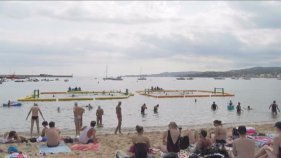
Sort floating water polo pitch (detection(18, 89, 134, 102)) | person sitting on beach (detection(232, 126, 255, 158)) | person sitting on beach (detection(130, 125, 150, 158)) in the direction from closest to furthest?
person sitting on beach (detection(232, 126, 255, 158))
person sitting on beach (detection(130, 125, 150, 158))
floating water polo pitch (detection(18, 89, 134, 102))

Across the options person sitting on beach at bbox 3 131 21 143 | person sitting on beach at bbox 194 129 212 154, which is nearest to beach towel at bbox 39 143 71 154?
person sitting on beach at bbox 3 131 21 143

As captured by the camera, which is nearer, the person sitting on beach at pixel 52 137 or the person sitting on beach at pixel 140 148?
the person sitting on beach at pixel 140 148

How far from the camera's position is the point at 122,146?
44.3 ft

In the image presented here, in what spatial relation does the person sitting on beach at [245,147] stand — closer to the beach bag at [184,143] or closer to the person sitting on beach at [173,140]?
the person sitting on beach at [173,140]

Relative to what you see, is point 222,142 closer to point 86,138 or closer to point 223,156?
point 223,156

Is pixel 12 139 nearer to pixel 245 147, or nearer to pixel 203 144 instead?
pixel 203 144

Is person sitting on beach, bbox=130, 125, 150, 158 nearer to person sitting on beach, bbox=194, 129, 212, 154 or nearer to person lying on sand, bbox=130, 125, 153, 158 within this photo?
person lying on sand, bbox=130, 125, 153, 158

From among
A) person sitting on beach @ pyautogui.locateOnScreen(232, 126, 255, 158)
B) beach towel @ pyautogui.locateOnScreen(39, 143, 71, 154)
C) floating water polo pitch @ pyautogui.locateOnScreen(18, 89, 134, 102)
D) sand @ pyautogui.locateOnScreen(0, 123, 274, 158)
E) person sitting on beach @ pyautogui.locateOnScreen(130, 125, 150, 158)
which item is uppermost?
person sitting on beach @ pyautogui.locateOnScreen(232, 126, 255, 158)

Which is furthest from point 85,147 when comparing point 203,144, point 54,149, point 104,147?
point 203,144

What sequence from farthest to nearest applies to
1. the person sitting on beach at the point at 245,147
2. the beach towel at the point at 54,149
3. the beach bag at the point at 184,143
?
1. the beach towel at the point at 54,149
2. the beach bag at the point at 184,143
3. the person sitting on beach at the point at 245,147

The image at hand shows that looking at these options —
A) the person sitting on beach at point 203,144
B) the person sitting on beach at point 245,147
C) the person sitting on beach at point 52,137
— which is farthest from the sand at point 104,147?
the person sitting on beach at point 245,147

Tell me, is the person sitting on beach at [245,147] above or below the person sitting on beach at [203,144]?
above

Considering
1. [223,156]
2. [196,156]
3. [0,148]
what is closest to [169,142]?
[196,156]

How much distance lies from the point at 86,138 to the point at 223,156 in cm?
608
